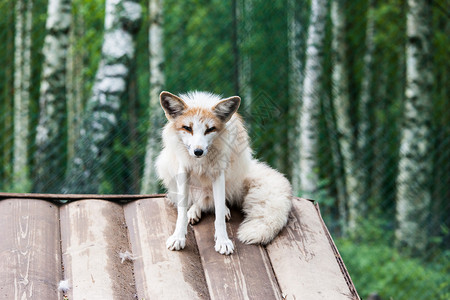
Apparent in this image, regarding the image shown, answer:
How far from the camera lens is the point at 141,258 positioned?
271cm

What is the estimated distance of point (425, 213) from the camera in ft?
20.1

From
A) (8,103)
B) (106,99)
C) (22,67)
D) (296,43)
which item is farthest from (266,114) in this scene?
(8,103)

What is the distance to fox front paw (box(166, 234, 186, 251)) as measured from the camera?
2773 millimetres

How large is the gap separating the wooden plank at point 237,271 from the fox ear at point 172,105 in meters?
0.75

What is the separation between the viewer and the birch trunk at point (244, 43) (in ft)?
15.6

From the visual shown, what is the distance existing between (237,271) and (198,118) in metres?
0.85

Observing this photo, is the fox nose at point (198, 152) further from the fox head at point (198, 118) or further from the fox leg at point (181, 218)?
the fox leg at point (181, 218)

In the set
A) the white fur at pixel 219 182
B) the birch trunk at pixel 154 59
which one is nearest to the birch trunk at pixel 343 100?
the birch trunk at pixel 154 59

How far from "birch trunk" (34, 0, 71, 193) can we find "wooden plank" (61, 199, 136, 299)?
160cm

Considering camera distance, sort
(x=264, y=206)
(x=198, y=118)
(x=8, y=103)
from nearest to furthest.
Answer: (x=198, y=118)
(x=264, y=206)
(x=8, y=103)

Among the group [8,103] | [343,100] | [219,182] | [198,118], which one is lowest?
[8,103]

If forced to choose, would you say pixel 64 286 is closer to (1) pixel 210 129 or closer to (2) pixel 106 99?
(1) pixel 210 129

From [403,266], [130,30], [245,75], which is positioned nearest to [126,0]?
[130,30]

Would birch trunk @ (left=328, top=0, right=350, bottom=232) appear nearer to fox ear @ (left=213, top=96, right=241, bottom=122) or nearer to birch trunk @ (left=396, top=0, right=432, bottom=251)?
birch trunk @ (left=396, top=0, right=432, bottom=251)
